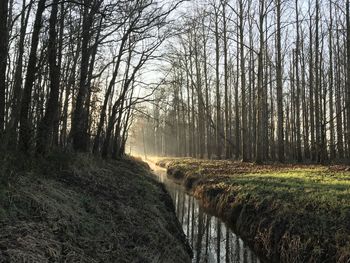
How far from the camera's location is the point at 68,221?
516cm

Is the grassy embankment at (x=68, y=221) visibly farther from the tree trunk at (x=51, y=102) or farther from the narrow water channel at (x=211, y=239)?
the narrow water channel at (x=211, y=239)

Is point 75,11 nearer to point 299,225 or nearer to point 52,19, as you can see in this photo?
point 52,19

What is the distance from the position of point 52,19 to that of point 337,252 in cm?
733

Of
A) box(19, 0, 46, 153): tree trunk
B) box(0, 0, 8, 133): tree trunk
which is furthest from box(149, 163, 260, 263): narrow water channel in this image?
box(0, 0, 8, 133): tree trunk

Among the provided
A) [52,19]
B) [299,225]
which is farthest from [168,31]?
[299,225]

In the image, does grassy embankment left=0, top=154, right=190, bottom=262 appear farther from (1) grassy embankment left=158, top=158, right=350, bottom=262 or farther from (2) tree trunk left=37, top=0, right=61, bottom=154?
(1) grassy embankment left=158, top=158, right=350, bottom=262

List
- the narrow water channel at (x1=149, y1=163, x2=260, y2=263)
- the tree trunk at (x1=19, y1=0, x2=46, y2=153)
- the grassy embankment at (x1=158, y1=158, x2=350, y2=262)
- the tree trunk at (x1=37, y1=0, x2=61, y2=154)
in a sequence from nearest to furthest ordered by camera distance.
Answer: the grassy embankment at (x1=158, y1=158, x2=350, y2=262), the tree trunk at (x1=19, y1=0, x2=46, y2=153), the tree trunk at (x1=37, y1=0, x2=61, y2=154), the narrow water channel at (x1=149, y1=163, x2=260, y2=263)

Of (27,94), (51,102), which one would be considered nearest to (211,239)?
(51,102)

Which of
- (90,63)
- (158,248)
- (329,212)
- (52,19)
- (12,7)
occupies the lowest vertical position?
(158,248)

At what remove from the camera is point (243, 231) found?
9461mm

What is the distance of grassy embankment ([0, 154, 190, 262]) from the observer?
13.4 ft

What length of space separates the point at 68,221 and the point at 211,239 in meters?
5.68

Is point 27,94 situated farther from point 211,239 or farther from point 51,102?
point 211,239

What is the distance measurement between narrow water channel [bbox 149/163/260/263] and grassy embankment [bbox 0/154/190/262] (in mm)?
1100
